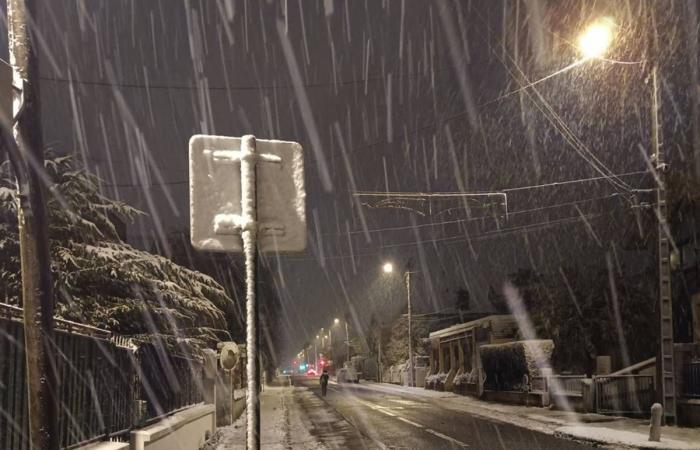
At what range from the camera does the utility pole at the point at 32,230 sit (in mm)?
5105

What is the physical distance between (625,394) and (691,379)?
3.13 m

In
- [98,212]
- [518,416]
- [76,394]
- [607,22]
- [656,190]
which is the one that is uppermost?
[607,22]

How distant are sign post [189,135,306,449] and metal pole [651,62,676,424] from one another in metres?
15.9

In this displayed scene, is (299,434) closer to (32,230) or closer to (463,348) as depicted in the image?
(32,230)

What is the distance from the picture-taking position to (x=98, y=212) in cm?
1201

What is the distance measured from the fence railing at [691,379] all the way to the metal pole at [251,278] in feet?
56.8

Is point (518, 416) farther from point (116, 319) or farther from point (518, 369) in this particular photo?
point (116, 319)

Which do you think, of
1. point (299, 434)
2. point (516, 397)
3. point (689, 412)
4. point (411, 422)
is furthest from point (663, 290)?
point (516, 397)

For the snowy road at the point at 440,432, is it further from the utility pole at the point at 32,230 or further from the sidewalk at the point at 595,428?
the utility pole at the point at 32,230

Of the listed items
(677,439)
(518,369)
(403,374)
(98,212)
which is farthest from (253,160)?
(403,374)

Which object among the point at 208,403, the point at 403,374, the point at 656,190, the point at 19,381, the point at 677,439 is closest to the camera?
the point at 19,381

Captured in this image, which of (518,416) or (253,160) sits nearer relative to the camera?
(253,160)

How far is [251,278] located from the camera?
375 cm

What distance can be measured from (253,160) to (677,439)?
14332mm
